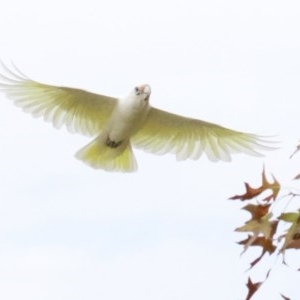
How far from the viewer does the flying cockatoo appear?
9.26 m

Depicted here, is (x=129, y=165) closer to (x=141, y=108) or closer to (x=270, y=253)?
(x=141, y=108)

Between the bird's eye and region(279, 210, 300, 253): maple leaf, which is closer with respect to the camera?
region(279, 210, 300, 253): maple leaf

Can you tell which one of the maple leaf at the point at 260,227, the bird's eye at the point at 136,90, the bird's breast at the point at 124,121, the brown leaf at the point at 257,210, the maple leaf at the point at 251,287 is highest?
the bird's eye at the point at 136,90

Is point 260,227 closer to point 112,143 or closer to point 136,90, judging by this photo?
point 136,90

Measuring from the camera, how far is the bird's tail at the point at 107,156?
31.4 feet

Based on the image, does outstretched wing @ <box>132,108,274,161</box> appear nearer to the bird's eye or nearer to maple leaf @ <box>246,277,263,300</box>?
the bird's eye

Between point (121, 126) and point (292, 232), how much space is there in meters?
6.82

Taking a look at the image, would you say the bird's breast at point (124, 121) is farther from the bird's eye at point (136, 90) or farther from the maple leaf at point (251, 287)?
the maple leaf at point (251, 287)

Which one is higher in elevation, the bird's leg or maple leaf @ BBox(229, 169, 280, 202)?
the bird's leg

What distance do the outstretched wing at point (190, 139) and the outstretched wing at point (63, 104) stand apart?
39 cm

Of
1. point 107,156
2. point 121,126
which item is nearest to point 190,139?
point 107,156

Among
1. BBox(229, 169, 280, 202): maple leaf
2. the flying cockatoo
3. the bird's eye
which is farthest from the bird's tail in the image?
BBox(229, 169, 280, 202): maple leaf

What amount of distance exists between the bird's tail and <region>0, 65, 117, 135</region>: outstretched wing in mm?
147

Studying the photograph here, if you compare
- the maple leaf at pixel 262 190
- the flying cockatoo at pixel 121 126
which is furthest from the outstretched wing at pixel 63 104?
the maple leaf at pixel 262 190
